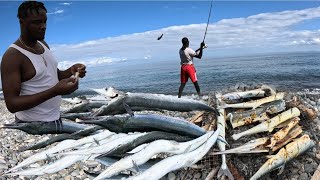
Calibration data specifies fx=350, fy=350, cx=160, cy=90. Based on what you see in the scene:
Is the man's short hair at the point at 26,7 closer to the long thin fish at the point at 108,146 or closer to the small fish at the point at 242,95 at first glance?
the long thin fish at the point at 108,146

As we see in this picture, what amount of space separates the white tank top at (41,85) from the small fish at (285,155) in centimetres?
193

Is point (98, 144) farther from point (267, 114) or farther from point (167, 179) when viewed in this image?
point (267, 114)

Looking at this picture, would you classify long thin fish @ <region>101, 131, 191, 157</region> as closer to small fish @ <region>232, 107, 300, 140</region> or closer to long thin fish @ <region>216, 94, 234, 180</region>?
long thin fish @ <region>216, 94, 234, 180</region>

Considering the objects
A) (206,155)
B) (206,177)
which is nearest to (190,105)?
(206,155)

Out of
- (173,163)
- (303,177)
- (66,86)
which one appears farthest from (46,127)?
(303,177)

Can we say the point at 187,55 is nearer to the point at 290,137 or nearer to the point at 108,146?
the point at 290,137

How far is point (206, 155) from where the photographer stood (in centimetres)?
329

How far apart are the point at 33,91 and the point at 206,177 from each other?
1.76m

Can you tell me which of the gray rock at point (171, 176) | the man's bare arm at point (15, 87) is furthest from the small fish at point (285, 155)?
the man's bare arm at point (15, 87)

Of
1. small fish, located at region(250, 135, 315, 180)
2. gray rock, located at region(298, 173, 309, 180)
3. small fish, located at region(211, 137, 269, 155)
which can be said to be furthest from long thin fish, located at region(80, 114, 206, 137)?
gray rock, located at region(298, 173, 309, 180)

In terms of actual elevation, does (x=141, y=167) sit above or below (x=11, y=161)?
above

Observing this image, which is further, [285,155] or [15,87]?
[285,155]

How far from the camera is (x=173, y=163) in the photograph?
2.87 meters

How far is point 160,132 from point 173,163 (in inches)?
12.5
